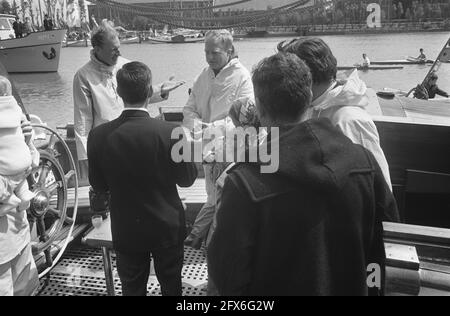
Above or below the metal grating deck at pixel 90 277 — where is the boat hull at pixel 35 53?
above

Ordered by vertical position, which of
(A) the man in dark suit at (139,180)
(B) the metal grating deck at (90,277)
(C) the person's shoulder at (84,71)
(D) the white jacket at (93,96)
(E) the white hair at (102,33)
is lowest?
(B) the metal grating deck at (90,277)

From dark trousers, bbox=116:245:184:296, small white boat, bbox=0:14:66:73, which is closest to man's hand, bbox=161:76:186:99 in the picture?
dark trousers, bbox=116:245:184:296

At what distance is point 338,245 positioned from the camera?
1357 millimetres

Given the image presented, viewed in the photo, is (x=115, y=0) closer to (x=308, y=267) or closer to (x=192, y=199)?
(x=308, y=267)

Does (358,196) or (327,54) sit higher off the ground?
(327,54)

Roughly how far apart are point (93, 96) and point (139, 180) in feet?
3.85

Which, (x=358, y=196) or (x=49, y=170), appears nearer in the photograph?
(x=358, y=196)

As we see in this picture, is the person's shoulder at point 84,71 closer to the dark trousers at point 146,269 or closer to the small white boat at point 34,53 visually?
the dark trousers at point 146,269

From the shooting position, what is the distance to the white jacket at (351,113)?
6.15 feet

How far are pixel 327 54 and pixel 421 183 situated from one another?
65.5 inches

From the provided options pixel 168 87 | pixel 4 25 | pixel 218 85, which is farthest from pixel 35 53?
pixel 218 85

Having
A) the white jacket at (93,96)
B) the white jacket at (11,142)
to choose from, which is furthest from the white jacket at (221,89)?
the white jacket at (11,142)

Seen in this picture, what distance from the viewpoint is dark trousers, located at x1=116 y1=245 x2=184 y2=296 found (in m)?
2.19

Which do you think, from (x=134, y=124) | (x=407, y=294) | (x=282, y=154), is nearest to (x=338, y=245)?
(x=282, y=154)
